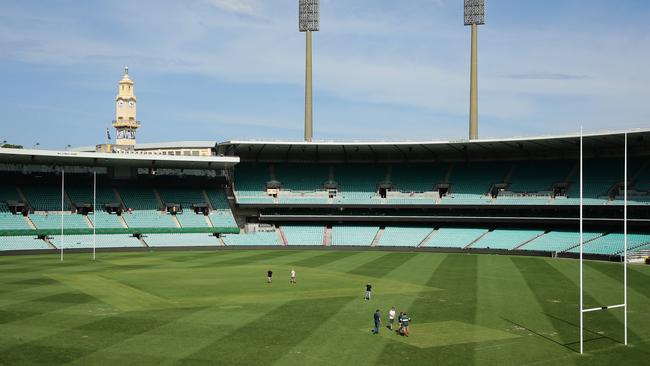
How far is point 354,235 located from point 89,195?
115ft

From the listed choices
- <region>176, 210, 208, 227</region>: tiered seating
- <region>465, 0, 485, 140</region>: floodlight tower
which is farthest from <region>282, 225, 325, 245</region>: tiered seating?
<region>465, 0, 485, 140</region>: floodlight tower

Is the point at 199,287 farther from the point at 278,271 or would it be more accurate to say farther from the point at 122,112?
the point at 122,112

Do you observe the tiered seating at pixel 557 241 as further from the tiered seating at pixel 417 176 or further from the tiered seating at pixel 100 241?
the tiered seating at pixel 100 241

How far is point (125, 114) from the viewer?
104 m

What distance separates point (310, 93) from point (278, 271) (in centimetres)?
4202

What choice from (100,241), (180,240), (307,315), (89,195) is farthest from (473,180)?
(307,315)

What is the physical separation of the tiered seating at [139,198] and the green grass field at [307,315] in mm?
26057

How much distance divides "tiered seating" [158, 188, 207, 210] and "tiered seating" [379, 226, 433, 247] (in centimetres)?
2596

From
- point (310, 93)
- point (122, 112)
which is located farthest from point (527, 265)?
point (122, 112)

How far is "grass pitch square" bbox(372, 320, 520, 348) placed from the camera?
2928cm

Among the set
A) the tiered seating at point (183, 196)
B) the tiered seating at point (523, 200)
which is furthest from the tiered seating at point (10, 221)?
the tiered seating at point (523, 200)

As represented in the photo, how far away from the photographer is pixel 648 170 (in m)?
77.8

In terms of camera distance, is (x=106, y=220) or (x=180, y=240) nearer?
(x=180, y=240)

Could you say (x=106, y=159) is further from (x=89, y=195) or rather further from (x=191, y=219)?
(x=191, y=219)
